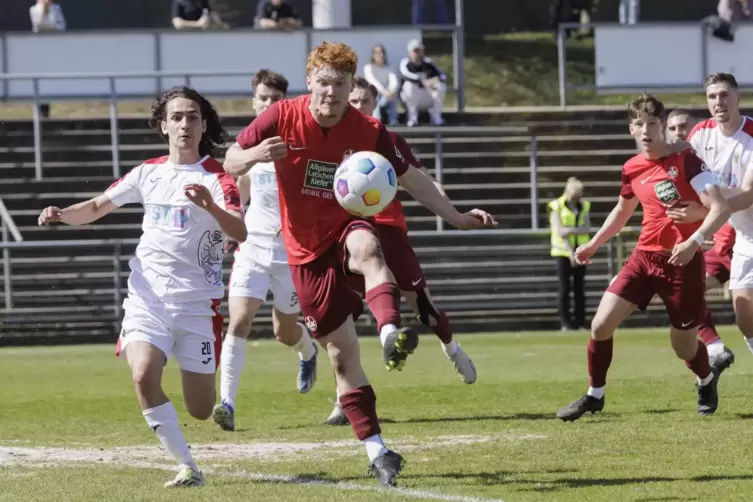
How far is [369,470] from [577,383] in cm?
573

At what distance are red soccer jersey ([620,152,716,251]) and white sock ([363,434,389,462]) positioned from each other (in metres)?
3.31

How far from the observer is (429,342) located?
19.9 metres

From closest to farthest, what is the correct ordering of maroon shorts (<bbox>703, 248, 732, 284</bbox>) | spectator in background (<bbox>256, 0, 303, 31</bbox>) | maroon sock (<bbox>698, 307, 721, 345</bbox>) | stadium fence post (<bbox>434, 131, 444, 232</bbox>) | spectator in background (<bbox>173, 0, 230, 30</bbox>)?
maroon sock (<bbox>698, 307, 721, 345</bbox>), maroon shorts (<bbox>703, 248, 732, 284</bbox>), stadium fence post (<bbox>434, 131, 444, 232</bbox>), spectator in background (<bbox>256, 0, 303, 31</bbox>), spectator in background (<bbox>173, 0, 230, 30</bbox>)

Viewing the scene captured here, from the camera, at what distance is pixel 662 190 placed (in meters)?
9.98

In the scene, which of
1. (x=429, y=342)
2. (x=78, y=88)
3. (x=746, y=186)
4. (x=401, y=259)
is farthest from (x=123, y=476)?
(x=78, y=88)

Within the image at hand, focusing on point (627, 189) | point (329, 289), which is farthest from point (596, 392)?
point (329, 289)

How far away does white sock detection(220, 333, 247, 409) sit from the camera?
10555 mm

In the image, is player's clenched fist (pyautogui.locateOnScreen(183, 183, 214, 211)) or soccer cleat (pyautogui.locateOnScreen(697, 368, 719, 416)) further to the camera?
soccer cleat (pyautogui.locateOnScreen(697, 368, 719, 416))

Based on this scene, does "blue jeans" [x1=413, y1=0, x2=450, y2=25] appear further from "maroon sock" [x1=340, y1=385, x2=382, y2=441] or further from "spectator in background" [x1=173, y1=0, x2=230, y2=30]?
"maroon sock" [x1=340, y1=385, x2=382, y2=441]

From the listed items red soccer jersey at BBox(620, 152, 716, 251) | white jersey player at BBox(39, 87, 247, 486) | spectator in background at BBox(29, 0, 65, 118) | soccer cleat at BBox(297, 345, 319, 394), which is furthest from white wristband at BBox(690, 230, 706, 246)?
spectator in background at BBox(29, 0, 65, 118)

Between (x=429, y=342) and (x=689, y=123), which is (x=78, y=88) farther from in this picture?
(x=689, y=123)

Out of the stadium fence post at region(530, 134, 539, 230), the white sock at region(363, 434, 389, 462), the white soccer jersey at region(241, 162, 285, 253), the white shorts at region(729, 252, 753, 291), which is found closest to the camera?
the white sock at region(363, 434, 389, 462)

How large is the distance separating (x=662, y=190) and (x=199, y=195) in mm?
3877

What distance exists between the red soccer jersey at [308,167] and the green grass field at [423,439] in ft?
4.27
